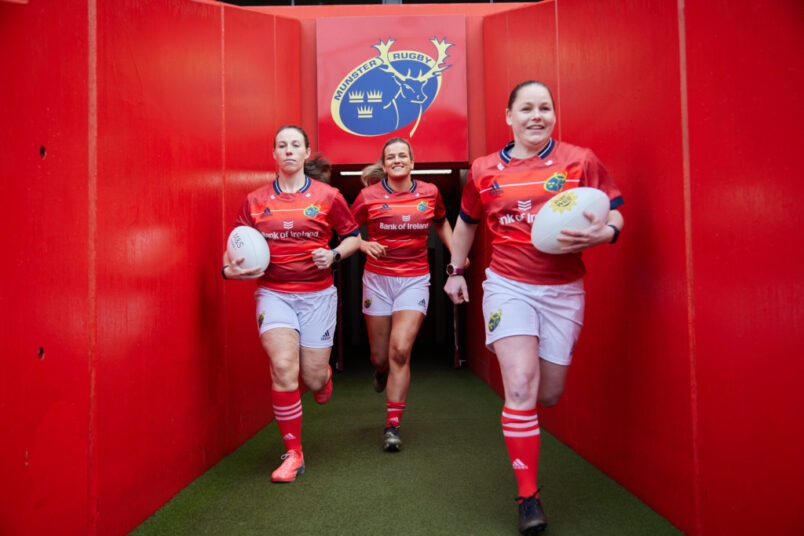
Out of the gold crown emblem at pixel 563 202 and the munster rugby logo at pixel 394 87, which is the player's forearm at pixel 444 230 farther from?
the gold crown emblem at pixel 563 202

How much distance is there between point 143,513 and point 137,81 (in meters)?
1.89

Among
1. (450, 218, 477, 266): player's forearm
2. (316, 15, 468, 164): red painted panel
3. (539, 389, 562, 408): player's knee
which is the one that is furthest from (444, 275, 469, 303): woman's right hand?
(316, 15, 468, 164): red painted panel

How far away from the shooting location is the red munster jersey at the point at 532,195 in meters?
2.47

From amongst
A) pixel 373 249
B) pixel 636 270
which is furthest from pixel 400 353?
pixel 636 270

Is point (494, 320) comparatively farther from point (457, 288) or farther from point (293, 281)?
point (293, 281)

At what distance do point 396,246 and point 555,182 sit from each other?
1.78 meters

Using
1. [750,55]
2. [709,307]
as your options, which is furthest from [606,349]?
[750,55]

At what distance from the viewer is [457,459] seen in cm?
338

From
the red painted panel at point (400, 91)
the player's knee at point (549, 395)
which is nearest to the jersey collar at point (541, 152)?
the player's knee at point (549, 395)

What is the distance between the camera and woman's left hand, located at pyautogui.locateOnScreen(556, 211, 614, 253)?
2.18 metres

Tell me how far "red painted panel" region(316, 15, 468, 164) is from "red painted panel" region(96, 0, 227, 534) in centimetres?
205

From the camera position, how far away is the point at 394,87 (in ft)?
18.2

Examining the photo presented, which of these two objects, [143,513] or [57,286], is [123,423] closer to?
[143,513]

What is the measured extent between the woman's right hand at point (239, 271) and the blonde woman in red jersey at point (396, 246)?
108 centimetres
